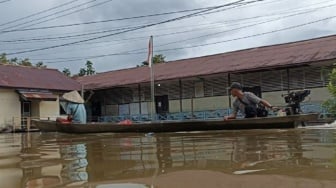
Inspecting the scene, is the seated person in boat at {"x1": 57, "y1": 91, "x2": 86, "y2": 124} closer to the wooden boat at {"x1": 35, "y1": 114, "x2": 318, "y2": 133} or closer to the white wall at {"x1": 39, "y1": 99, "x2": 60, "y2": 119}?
the wooden boat at {"x1": 35, "y1": 114, "x2": 318, "y2": 133}

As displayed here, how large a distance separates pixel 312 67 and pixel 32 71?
20.0 metres

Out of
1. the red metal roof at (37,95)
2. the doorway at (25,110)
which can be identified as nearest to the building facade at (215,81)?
the red metal roof at (37,95)

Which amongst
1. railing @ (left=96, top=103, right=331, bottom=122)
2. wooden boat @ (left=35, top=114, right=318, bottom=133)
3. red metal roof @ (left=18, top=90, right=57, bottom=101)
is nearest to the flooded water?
wooden boat @ (left=35, top=114, right=318, bottom=133)

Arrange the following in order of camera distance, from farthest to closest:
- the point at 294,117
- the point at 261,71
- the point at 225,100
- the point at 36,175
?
the point at 225,100
the point at 261,71
the point at 294,117
the point at 36,175

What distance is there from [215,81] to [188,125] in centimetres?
1403

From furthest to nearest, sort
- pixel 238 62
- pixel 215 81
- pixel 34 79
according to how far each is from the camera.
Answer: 1. pixel 34 79
2. pixel 215 81
3. pixel 238 62

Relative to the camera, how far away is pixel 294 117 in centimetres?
1072

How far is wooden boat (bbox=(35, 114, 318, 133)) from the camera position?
10797mm

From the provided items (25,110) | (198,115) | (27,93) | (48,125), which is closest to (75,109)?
(48,125)

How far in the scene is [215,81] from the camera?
26594 mm

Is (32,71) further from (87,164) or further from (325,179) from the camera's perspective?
(325,179)

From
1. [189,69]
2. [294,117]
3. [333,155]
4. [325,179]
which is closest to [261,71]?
[189,69]

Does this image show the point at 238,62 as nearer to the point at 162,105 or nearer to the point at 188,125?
the point at 162,105

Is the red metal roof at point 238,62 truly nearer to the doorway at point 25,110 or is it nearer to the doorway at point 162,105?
the doorway at point 162,105
